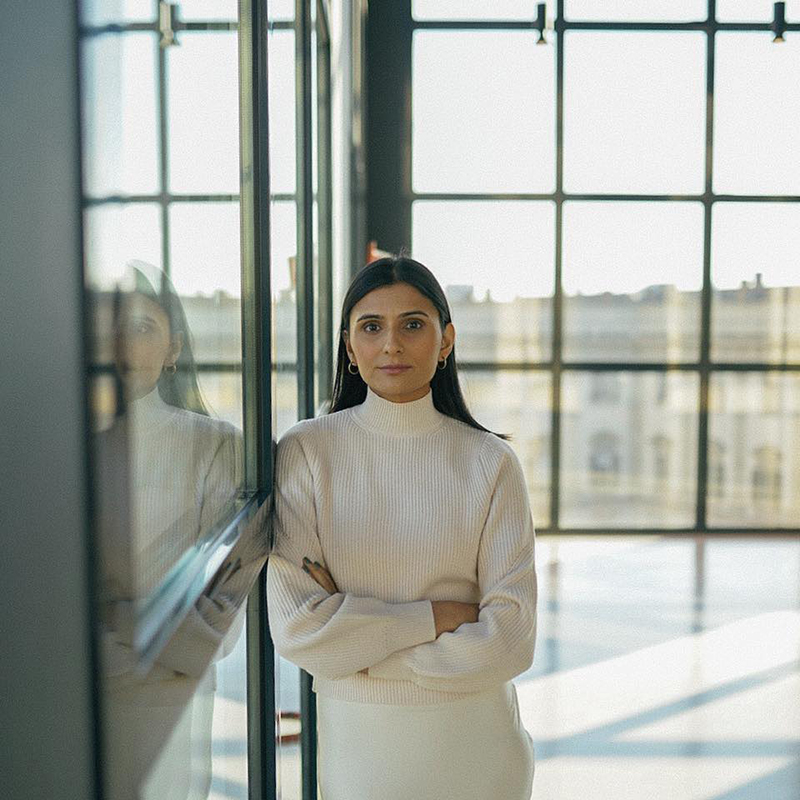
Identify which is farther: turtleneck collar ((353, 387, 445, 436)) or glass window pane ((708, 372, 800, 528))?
glass window pane ((708, 372, 800, 528))

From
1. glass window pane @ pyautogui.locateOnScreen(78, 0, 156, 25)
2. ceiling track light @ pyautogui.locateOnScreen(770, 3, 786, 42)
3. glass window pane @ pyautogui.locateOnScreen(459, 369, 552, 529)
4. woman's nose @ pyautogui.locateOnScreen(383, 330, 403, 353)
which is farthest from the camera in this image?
glass window pane @ pyautogui.locateOnScreen(459, 369, 552, 529)

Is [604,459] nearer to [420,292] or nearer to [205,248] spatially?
[420,292]

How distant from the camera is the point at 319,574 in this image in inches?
64.1

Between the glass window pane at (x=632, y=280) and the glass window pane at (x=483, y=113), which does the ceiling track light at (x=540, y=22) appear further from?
the glass window pane at (x=632, y=280)

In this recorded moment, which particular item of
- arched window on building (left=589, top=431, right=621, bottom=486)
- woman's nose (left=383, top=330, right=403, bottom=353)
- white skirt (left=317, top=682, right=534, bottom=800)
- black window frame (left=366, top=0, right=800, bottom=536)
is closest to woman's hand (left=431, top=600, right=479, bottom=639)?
white skirt (left=317, top=682, right=534, bottom=800)

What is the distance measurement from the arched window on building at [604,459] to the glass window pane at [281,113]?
5.88 m

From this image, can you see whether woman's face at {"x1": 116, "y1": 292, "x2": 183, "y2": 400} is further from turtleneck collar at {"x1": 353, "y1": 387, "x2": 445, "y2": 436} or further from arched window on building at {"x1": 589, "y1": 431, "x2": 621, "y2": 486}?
arched window on building at {"x1": 589, "y1": 431, "x2": 621, "y2": 486}

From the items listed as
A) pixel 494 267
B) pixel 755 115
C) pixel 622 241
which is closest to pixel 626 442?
pixel 622 241

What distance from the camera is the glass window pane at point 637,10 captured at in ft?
24.9

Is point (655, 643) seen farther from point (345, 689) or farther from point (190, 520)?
point (190, 520)

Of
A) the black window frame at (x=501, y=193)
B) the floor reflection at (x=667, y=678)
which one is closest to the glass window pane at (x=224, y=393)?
the floor reflection at (x=667, y=678)

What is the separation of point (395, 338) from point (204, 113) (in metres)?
0.66

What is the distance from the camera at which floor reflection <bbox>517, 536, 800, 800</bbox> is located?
335cm

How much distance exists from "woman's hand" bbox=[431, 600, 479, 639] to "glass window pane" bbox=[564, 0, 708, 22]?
6.88 metres
